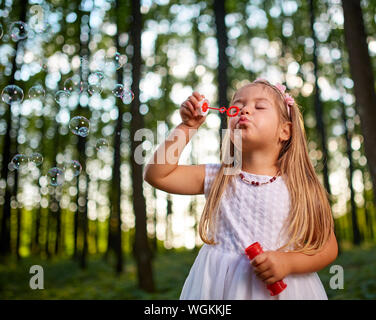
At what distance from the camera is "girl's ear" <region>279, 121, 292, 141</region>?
2.05 metres

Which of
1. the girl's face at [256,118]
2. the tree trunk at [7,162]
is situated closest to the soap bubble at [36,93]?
the girl's face at [256,118]

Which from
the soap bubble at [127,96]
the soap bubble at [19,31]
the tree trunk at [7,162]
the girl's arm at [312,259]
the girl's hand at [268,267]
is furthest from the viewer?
the tree trunk at [7,162]

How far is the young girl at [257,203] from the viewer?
163 cm

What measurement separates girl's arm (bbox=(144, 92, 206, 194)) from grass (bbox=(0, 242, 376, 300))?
6129mm

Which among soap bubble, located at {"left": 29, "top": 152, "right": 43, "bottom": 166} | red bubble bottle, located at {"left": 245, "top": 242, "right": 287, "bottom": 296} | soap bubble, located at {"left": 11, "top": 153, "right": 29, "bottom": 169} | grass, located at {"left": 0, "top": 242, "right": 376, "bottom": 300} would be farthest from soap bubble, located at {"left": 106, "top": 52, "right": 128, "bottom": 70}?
grass, located at {"left": 0, "top": 242, "right": 376, "bottom": 300}

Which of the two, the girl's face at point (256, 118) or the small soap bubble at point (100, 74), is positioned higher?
the small soap bubble at point (100, 74)

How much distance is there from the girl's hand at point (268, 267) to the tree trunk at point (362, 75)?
3.35 metres

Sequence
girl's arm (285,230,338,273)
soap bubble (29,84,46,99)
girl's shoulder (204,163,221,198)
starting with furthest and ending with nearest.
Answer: soap bubble (29,84,46,99) < girl's shoulder (204,163,221,198) < girl's arm (285,230,338,273)

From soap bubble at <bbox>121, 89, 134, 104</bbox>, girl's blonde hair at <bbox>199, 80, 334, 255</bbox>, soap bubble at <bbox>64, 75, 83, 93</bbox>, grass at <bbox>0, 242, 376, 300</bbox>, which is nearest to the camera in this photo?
girl's blonde hair at <bbox>199, 80, 334, 255</bbox>

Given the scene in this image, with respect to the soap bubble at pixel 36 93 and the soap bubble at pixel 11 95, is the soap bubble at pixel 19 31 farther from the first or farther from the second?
the soap bubble at pixel 36 93

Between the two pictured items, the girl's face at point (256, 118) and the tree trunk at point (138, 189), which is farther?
the tree trunk at point (138, 189)

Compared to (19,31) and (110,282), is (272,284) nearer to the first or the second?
(19,31)

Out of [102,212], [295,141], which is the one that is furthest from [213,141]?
[295,141]

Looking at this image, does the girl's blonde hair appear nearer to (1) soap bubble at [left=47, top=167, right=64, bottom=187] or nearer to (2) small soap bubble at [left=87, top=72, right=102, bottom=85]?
(2) small soap bubble at [left=87, top=72, right=102, bottom=85]
